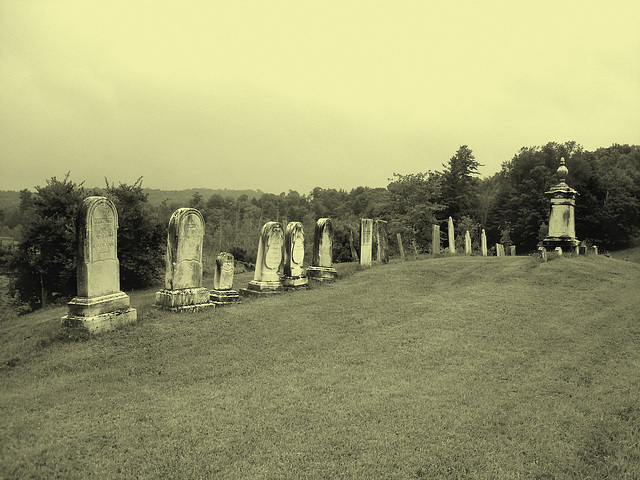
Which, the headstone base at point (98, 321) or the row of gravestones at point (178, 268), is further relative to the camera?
the row of gravestones at point (178, 268)

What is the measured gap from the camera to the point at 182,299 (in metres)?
9.73

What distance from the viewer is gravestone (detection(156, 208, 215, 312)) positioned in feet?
31.9

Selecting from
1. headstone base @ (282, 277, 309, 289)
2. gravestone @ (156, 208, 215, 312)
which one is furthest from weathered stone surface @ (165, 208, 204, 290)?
headstone base @ (282, 277, 309, 289)

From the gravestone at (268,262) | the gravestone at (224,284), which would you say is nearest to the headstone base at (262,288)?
the gravestone at (268,262)

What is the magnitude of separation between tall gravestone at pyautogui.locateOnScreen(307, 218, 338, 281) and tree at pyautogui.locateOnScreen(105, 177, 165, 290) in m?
8.86

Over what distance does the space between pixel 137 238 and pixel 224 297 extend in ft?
32.4

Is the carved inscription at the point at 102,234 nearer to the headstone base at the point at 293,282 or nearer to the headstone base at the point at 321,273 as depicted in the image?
the headstone base at the point at 293,282

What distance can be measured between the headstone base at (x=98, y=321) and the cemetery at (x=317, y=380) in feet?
0.09

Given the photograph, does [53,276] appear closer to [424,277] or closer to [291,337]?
[291,337]

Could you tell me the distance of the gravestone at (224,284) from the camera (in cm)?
1128

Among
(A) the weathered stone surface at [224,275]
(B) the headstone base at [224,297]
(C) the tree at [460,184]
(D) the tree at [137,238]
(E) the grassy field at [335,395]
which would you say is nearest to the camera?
(E) the grassy field at [335,395]

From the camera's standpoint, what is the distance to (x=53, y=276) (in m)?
16.9

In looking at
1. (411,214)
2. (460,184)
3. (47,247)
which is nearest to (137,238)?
(47,247)

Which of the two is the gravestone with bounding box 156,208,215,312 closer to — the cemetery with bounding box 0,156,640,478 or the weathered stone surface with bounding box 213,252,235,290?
the cemetery with bounding box 0,156,640,478
